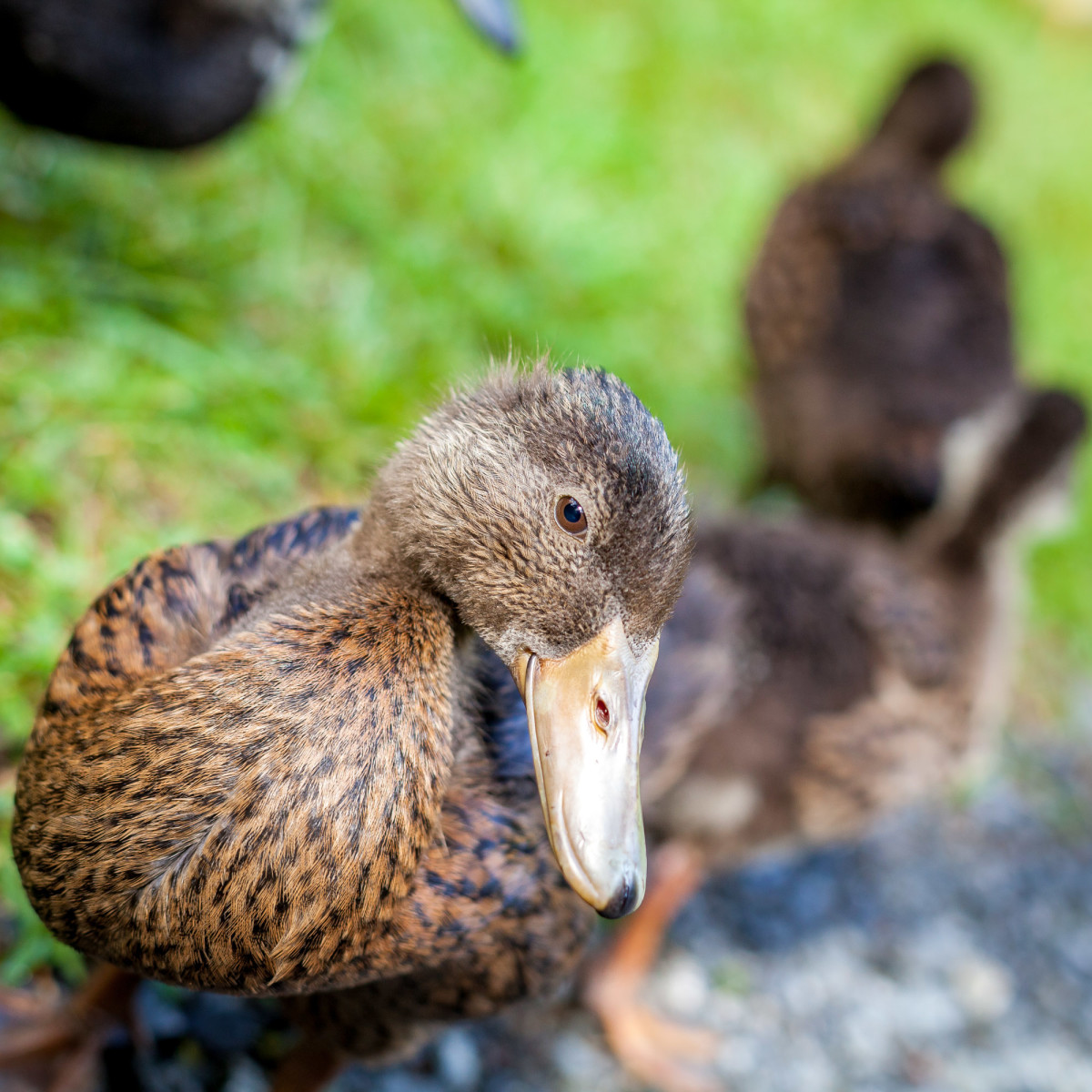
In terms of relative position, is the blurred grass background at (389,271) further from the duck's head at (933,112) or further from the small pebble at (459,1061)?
the small pebble at (459,1061)

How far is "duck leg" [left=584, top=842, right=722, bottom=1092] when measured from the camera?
8.12 feet

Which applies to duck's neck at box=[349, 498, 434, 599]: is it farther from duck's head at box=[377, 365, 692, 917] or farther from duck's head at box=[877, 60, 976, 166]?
duck's head at box=[877, 60, 976, 166]

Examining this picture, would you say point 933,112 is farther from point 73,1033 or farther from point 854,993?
point 73,1033

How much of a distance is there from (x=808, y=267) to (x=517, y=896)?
3.05 metres

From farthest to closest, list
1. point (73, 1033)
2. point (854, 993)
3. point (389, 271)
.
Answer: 1. point (389, 271)
2. point (854, 993)
3. point (73, 1033)

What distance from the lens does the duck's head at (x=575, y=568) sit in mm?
1271

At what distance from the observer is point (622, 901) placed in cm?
120

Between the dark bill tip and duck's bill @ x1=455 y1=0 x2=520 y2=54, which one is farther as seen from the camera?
duck's bill @ x1=455 y1=0 x2=520 y2=54

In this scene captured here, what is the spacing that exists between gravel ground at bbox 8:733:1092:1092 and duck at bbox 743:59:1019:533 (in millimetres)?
1143

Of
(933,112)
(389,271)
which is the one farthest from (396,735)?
(933,112)

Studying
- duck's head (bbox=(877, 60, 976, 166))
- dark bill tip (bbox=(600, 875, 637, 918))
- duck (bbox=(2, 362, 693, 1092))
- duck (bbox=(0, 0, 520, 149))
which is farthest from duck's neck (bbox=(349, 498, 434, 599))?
duck's head (bbox=(877, 60, 976, 166))

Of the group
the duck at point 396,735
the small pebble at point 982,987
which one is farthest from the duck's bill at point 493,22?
the small pebble at point 982,987

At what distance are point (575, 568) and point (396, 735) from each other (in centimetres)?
30

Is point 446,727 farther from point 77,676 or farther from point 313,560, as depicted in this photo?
point 77,676
